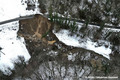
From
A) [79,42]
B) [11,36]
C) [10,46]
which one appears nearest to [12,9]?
[11,36]

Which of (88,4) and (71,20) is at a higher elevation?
(88,4)

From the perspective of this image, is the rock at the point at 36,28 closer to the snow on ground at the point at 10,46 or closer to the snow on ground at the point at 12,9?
the snow on ground at the point at 10,46

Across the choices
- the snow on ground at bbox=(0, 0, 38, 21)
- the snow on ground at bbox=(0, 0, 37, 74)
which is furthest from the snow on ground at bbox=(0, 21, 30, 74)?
the snow on ground at bbox=(0, 0, 38, 21)

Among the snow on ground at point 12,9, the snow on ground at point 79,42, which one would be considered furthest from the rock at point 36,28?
the snow on ground at point 79,42

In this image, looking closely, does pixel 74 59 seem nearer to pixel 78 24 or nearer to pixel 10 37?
pixel 78 24

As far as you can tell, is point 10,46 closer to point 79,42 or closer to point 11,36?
point 11,36

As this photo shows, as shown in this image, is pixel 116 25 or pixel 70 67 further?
pixel 116 25

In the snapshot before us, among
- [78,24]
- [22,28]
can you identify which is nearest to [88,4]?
[78,24]

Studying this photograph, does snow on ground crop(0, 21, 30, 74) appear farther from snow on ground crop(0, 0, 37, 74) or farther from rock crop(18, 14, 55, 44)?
rock crop(18, 14, 55, 44)
